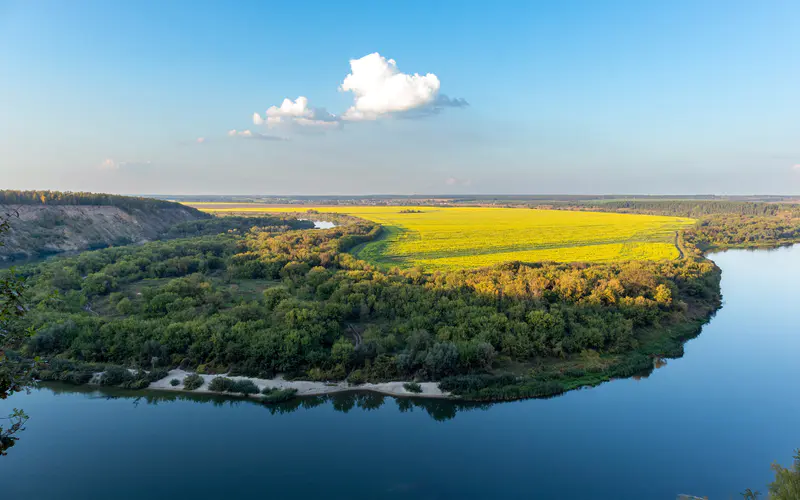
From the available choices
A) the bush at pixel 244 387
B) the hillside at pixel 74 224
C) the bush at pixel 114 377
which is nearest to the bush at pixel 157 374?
the bush at pixel 114 377

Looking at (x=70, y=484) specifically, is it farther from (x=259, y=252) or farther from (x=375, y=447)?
(x=259, y=252)

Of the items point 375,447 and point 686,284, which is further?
point 686,284

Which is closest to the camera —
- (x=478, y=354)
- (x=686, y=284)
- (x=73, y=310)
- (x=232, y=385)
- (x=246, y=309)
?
(x=232, y=385)

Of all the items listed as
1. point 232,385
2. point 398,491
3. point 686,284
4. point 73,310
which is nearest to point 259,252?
point 73,310

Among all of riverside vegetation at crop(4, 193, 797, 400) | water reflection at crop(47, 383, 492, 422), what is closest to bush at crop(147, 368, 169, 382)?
riverside vegetation at crop(4, 193, 797, 400)

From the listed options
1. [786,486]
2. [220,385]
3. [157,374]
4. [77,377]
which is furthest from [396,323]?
[786,486]

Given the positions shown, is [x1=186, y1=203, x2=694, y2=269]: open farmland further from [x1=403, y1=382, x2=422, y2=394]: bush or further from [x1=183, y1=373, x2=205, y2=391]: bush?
[x1=183, y1=373, x2=205, y2=391]: bush
